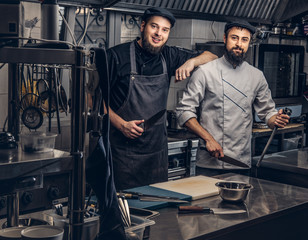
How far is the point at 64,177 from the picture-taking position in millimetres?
3299

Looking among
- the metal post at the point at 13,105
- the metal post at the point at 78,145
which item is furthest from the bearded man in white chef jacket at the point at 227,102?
the metal post at the point at 78,145

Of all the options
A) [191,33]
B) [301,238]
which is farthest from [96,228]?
[191,33]

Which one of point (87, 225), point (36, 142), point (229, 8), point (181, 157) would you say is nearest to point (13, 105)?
point (36, 142)

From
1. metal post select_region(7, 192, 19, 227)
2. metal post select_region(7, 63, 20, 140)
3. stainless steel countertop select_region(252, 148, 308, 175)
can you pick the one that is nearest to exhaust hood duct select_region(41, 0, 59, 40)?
metal post select_region(7, 63, 20, 140)

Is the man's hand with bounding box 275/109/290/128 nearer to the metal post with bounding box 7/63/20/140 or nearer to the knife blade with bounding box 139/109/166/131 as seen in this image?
the knife blade with bounding box 139/109/166/131

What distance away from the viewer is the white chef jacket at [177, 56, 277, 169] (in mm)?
3201

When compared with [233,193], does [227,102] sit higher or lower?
higher

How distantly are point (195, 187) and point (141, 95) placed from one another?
936 mm

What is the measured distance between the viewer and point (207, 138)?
2.99 m

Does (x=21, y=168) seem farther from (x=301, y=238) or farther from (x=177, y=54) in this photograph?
(x=177, y=54)

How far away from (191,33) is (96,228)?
3.38 metres

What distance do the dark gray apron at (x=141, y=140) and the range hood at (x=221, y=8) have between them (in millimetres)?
1075

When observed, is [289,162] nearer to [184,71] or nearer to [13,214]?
[184,71]

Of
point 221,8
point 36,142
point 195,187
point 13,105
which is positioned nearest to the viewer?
point 36,142
